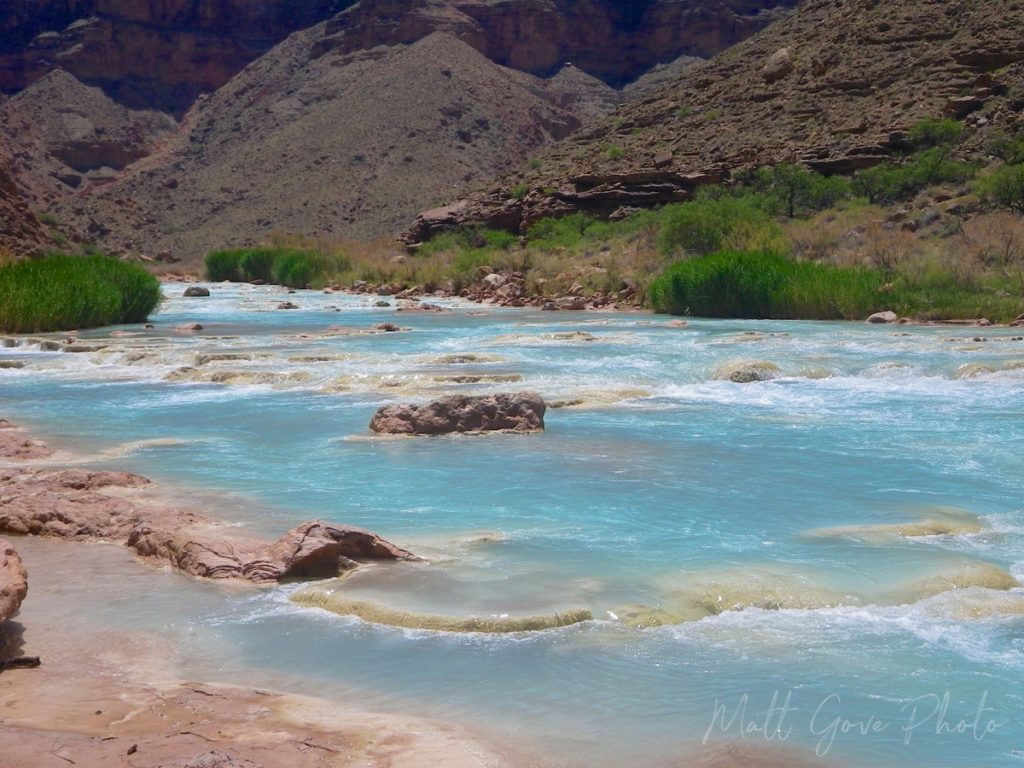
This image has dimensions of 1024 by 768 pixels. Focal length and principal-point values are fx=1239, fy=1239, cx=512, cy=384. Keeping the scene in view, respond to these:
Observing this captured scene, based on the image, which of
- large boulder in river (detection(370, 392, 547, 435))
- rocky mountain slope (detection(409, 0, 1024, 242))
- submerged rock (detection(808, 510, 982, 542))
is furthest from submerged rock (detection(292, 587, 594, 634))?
rocky mountain slope (detection(409, 0, 1024, 242))

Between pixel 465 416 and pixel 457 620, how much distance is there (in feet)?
18.2

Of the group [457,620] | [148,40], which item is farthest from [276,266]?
[148,40]

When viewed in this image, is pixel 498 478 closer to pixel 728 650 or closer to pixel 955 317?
pixel 728 650

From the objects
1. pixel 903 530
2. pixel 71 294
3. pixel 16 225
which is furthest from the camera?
pixel 16 225

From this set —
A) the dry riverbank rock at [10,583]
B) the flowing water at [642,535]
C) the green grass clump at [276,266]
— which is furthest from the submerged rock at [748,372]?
the green grass clump at [276,266]

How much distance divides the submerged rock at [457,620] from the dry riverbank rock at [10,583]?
4.40 ft

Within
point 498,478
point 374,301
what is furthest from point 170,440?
point 374,301

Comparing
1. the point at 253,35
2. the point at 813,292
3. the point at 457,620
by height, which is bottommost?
the point at 457,620

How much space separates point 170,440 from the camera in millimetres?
10867

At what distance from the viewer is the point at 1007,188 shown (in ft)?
89.6

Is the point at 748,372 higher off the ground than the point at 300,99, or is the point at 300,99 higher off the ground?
the point at 300,99

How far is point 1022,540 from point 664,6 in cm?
10491

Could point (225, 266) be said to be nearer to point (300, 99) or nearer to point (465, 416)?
point (465, 416)

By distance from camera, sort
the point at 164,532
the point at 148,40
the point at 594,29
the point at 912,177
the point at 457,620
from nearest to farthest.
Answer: the point at 457,620 < the point at 164,532 < the point at 912,177 < the point at 148,40 < the point at 594,29
